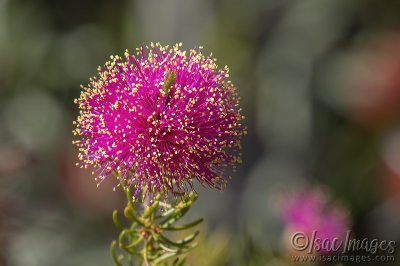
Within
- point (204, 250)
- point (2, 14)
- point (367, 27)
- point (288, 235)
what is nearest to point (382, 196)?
point (367, 27)

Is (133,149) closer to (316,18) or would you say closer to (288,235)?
(288,235)

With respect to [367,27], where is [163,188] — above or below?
below

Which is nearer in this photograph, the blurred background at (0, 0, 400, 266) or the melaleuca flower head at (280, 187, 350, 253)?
the melaleuca flower head at (280, 187, 350, 253)
